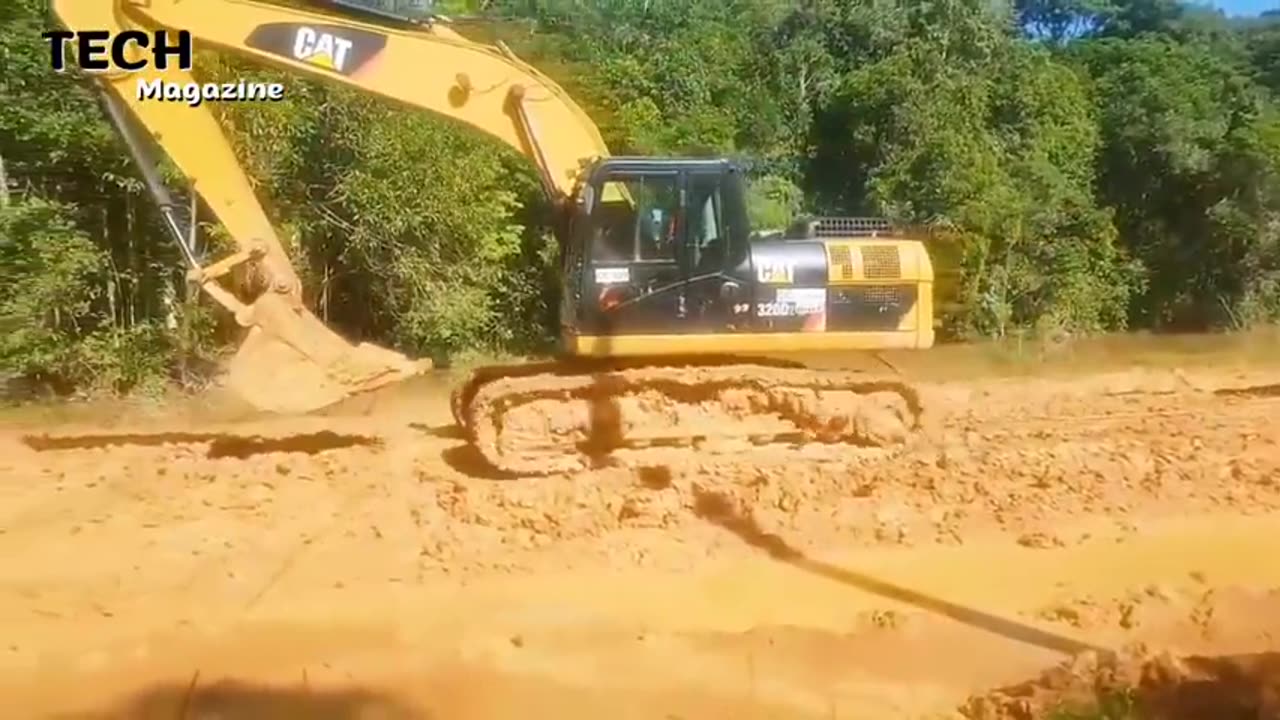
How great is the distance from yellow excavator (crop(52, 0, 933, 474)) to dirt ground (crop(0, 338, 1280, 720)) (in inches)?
10.7

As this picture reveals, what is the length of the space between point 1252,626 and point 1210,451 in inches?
125

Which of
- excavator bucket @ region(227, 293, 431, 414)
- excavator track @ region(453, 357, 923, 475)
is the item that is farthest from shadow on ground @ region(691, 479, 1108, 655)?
excavator bucket @ region(227, 293, 431, 414)

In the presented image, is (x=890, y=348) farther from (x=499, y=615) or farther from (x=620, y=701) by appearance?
(x=620, y=701)

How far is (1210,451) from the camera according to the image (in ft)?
27.2

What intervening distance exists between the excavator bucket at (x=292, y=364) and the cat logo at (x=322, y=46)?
4.36 feet

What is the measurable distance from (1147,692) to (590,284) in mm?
3917

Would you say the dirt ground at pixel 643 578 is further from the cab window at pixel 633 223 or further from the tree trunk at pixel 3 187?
the tree trunk at pixel 3 187

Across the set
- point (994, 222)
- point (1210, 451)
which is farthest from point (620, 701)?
point (994, 222)

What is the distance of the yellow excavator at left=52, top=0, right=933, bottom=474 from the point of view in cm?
739

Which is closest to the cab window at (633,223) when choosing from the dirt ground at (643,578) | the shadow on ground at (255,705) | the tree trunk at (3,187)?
the dirt ground at (643,578)

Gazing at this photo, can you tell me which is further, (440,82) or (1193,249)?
(1193,249)

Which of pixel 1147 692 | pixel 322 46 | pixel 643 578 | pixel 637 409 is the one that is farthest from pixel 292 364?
pixel 1147 692

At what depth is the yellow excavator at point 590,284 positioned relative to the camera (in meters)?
7.39

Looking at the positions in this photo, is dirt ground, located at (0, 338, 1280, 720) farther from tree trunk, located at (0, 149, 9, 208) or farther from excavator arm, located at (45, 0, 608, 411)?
tree trunk, located at (0, 149, 9, 208)
